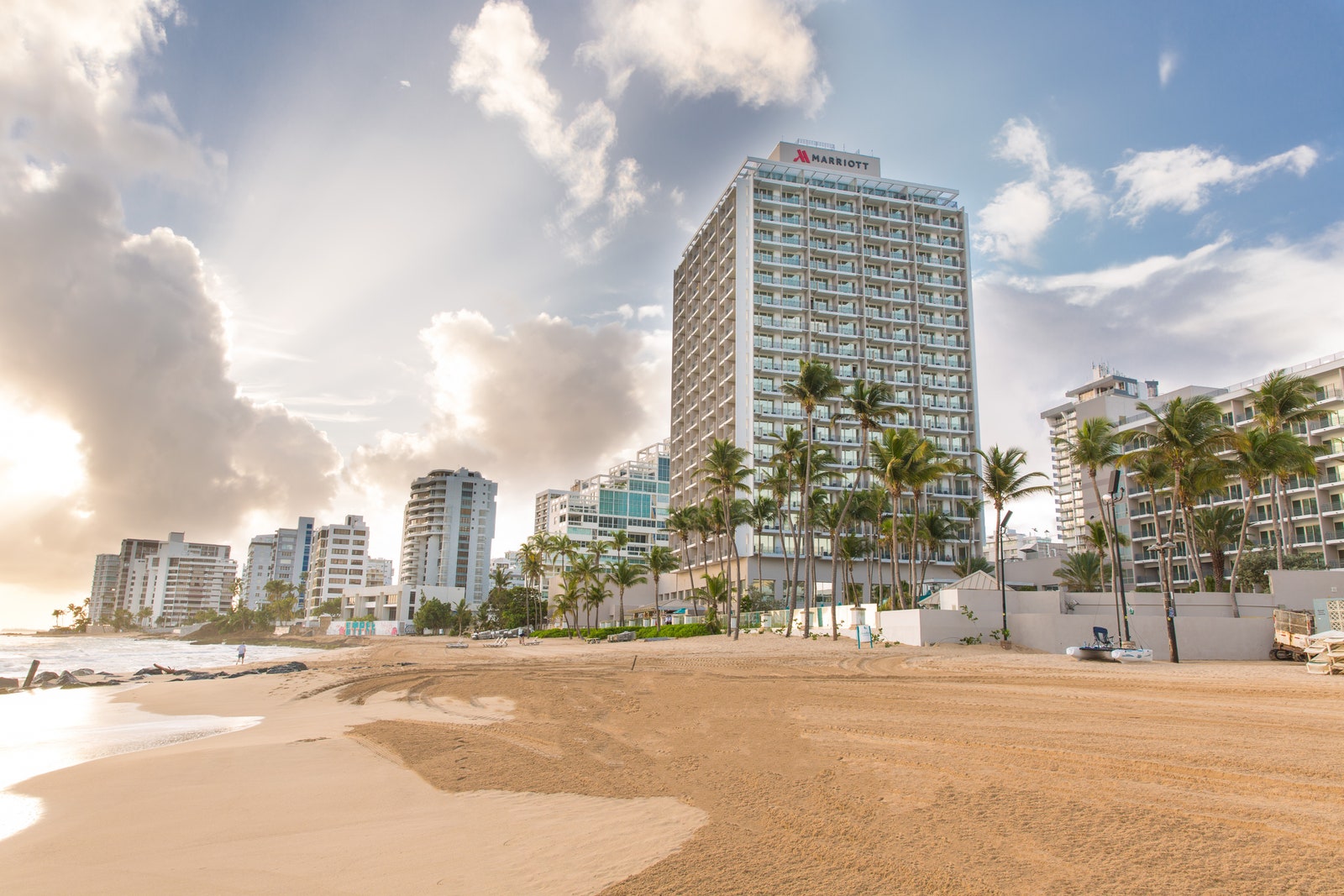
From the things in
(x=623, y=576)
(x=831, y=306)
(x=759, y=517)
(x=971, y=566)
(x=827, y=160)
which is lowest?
(x=623, y=576)

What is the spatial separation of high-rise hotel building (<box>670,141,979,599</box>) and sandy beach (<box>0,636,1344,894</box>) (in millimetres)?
74991

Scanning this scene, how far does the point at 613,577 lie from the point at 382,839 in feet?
265

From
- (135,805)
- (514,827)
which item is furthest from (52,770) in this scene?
(514,827)

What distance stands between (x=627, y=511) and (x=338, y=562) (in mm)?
71053

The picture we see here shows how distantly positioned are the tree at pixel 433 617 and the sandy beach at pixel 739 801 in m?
114

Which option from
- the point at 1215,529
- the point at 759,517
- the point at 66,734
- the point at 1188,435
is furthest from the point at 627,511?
the point at 66,734

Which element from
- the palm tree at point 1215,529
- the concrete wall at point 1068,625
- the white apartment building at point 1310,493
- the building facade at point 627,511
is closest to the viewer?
the concrete wall at point 1068,625

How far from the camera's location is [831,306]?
97312 mm

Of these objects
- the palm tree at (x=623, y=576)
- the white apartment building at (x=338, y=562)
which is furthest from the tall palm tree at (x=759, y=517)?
the white apartment building at (x=338, y=562)

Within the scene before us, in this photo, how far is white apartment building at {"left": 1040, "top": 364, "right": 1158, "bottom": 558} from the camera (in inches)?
4158

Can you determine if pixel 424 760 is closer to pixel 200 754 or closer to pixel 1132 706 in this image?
pixel 200 754

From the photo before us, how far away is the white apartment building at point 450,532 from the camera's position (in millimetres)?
165375

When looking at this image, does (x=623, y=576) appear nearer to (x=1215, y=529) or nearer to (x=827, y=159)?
(x=1215, y=529)

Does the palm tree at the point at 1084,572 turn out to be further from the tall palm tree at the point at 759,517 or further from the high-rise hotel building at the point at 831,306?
the tall palm tree at the point at 759,517
